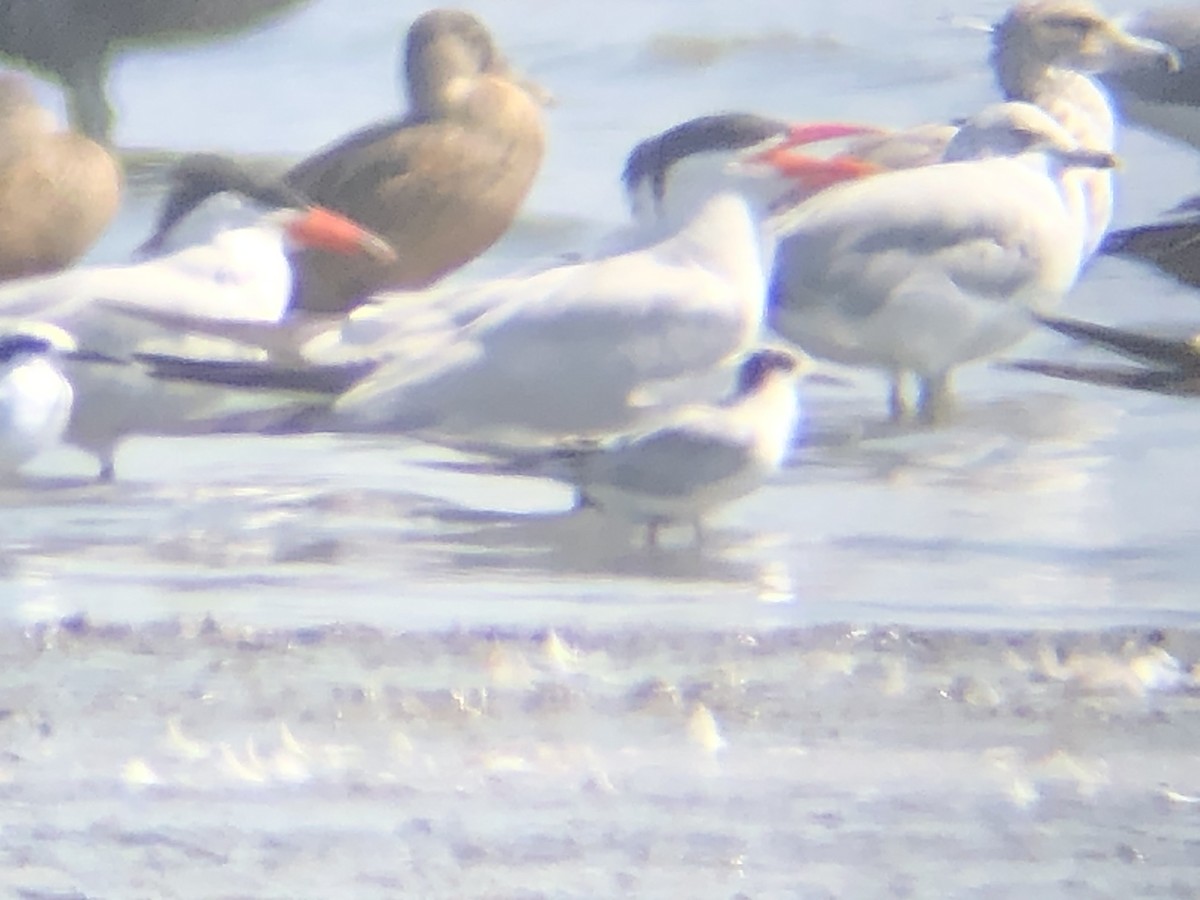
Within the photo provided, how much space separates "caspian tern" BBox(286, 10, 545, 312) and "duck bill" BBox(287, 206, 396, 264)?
0.04 ft

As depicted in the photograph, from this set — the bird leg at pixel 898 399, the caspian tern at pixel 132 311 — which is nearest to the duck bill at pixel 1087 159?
the bird leg at pixel 898 399

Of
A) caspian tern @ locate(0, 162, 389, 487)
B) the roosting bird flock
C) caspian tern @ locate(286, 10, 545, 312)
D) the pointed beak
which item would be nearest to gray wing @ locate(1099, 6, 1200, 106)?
the roosting bird flock

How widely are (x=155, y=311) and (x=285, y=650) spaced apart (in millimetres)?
543

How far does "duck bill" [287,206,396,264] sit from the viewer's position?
10.1 ft

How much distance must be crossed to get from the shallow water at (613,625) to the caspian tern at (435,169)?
0.04m

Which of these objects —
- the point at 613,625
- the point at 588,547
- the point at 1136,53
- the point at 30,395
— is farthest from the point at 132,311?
the point at 1136,53

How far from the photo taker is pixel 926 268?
2828 mm

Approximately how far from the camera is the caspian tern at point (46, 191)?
2979 mm

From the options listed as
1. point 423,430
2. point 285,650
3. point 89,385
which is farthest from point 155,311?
Result: point 285,650

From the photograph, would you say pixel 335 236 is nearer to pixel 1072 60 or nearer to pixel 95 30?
pixel 95 30

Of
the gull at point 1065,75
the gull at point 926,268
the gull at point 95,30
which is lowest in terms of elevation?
the gull at point 926,268

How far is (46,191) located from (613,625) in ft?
3.28

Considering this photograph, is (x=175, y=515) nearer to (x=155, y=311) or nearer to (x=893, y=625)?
(x=155, y=311)

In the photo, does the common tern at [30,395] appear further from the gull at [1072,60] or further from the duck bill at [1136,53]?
the duck bill at [1136,53]
